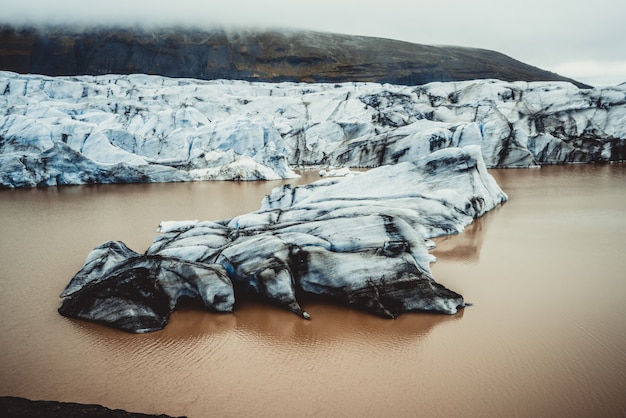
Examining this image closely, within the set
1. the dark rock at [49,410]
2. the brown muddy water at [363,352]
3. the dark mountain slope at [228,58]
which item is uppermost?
the dark mountain slope at [228,58]

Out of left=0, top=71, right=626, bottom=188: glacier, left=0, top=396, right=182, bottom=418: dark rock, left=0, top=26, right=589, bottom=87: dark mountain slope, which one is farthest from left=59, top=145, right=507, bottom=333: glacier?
left=0, top=26, right=589, bottom=87: dark mountain slope

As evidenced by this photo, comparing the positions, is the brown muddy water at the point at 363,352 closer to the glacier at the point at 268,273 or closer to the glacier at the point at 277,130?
the glacier at the point at 268,273

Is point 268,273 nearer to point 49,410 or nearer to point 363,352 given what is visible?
point 363,352

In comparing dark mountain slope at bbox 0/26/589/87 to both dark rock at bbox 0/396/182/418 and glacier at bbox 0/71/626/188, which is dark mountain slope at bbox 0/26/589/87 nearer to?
glacier at bbox 0/71/626/188

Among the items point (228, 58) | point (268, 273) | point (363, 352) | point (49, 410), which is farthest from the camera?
point (228, 58)

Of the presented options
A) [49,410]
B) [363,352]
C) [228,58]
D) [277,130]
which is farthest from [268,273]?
[228,58]

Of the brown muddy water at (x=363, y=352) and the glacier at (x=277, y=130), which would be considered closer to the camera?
the brown muddy water at (x=363, y=352)

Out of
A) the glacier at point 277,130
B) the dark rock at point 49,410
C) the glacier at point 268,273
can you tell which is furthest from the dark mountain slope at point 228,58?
the dark rock at point 49,410
